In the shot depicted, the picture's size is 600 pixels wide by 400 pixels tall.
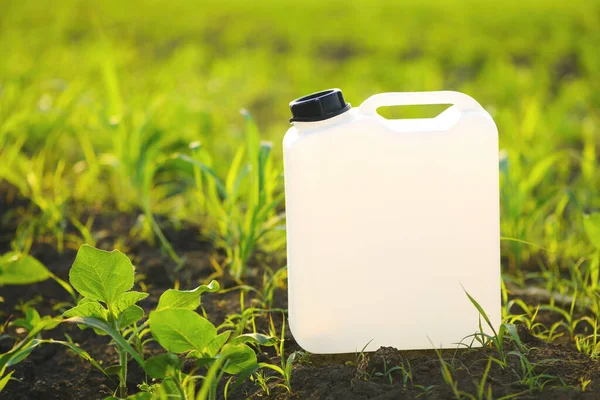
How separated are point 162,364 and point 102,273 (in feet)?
0.71

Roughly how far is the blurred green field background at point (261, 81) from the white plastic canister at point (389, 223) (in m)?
0.74

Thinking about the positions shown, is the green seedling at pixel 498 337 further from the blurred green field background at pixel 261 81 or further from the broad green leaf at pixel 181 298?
the blurred green field background at pixel 261 81

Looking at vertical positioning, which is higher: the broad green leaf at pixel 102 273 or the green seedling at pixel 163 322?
the broad green leaf at pixel 102 273

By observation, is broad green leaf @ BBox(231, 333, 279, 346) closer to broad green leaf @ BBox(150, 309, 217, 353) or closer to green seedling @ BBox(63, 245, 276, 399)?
green seedling @ BBox(63, 245, 276, 399)

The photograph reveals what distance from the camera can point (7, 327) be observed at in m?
1.88

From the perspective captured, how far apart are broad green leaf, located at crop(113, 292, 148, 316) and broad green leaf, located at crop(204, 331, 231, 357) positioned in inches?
6.4

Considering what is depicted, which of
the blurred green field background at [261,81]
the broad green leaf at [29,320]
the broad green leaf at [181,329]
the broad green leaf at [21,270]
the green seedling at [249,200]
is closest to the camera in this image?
the broad green leaf at [181,329]

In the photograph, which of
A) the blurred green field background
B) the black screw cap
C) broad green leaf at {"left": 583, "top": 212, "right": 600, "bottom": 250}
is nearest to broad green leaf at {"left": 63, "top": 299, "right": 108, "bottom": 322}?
the black screw cap

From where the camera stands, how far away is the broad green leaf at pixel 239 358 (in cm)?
133

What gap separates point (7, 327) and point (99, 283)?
0.68m

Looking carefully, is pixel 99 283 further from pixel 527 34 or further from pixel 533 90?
pixel 527 34

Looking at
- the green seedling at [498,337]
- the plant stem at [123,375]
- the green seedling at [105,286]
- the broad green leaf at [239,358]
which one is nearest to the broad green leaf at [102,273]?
the green seedling at [105,286]

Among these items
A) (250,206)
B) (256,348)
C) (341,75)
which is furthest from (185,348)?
(341,75)

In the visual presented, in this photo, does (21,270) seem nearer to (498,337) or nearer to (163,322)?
(163,322)
